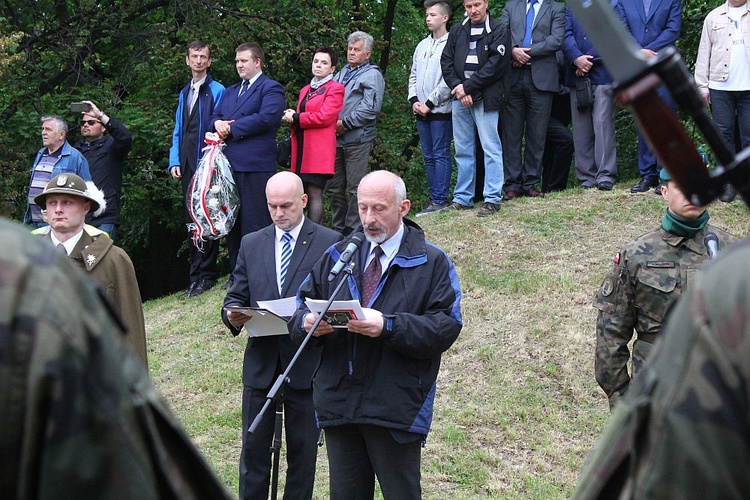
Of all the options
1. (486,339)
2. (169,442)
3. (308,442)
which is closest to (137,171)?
(486,339)

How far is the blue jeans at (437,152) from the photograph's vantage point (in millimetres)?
11508

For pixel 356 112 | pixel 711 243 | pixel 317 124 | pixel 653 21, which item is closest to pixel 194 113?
pixel 317 124

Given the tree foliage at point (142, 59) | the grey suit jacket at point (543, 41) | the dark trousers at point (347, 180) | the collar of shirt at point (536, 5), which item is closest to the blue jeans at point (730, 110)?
the grey suit jacket at point (543, 41)

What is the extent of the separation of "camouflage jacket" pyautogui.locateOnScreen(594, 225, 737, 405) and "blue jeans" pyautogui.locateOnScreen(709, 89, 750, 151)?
5893 mm

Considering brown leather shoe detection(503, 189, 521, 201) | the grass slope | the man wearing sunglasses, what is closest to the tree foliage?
the man wearing sunglasses

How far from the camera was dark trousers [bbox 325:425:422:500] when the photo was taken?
5.04 m

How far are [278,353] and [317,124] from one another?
485 centimetres

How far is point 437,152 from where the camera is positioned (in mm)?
11625

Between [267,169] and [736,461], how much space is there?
→ 9.27 metres

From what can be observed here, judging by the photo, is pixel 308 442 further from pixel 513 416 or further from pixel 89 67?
pixel 89 67

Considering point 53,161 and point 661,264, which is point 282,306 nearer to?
point 661,264

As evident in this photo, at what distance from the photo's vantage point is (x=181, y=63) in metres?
15.7

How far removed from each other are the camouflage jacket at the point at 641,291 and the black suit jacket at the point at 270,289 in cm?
199

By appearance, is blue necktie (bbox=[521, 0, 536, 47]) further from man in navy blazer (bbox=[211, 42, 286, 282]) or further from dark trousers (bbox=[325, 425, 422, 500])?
dark trousers (bbox=[325, 425, 422, 500])
